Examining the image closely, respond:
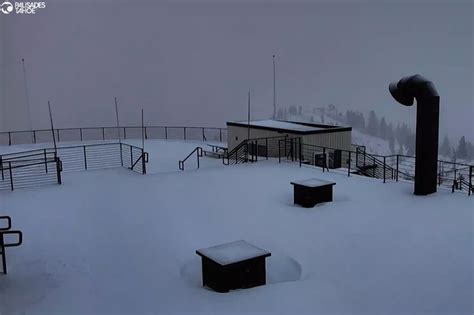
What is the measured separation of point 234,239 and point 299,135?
10.1m

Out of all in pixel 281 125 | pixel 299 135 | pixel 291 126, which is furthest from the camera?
pixel 281 125

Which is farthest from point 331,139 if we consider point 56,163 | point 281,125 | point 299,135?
point 56,163

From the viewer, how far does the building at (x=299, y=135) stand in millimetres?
18766

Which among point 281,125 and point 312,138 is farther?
point 281,125

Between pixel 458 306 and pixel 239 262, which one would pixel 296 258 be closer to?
pixel 239 262

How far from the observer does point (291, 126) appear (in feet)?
69.1

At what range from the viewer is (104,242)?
9.23 metres

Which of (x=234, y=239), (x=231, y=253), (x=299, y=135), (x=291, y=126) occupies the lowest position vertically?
(x=234, y=239)

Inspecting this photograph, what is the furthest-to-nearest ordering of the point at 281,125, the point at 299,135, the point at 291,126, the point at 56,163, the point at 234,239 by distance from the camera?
the point at 281,125, the point at 291,126, the point at 299,135, the point at 56,163, the point at 234,239

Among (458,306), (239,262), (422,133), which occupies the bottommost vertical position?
(458,306)

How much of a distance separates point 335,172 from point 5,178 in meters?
11.0

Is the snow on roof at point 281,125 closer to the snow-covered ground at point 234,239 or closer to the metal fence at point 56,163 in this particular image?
the metal fence at point 56,163

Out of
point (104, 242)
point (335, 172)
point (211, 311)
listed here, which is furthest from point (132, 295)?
point (335, 172)

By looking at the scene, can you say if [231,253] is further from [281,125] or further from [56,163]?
[281,125]
